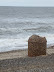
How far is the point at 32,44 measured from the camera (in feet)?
41.3

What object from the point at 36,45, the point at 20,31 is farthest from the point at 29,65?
the point at 20,31

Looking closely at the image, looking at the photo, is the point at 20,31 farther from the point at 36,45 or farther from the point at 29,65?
the point at 29,65

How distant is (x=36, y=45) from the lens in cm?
1265

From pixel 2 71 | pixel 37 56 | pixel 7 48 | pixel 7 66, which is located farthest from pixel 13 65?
pixel 7 48

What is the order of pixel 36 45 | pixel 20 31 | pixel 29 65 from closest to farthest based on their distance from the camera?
→ pixel 29 65 → pixel 36 45 → pixel 20 31

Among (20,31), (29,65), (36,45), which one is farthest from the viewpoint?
(20,31)

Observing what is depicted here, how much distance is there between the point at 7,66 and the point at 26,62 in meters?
1.06

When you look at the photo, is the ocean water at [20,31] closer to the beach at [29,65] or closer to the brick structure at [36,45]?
the brick structure at [36,45]

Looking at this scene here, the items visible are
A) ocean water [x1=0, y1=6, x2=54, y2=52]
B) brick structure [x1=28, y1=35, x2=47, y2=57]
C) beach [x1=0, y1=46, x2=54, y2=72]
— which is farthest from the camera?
ocean water [x1=0, y1=6, x2=54, y2=52]

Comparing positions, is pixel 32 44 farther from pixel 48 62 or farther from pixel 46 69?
pixel 46 69

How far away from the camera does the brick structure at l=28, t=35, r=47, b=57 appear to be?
496 inches

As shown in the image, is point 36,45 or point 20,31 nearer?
point 36,45

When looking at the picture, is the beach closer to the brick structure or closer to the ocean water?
the brick structure

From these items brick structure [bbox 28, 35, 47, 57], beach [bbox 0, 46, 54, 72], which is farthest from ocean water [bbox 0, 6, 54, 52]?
beach [bbox 0, 46, 54, 72]
